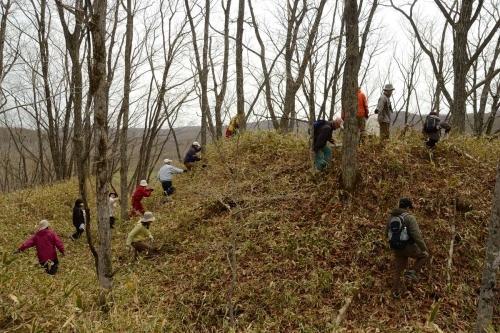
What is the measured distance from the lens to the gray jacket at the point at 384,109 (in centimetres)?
930

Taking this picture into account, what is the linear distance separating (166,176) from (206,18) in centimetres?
752

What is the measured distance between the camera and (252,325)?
20.0 ft

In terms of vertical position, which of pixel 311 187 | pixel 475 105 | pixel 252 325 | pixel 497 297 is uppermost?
pixel 475 105

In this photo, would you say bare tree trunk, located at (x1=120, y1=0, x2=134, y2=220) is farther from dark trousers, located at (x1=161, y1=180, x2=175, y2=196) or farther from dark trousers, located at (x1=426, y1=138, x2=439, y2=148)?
dark trousers, located at (x1=426, y1=138, x2=439, y2=148)

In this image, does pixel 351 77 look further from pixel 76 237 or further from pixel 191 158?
pixel 76 237

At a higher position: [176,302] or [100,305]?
[100,305]

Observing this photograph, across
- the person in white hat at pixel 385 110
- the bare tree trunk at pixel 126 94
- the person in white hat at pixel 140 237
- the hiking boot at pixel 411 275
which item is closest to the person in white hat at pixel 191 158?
the bare tree trunk at pixel 126 94

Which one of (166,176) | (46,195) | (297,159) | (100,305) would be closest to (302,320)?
(100,305)

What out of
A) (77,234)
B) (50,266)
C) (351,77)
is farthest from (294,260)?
(77,234)

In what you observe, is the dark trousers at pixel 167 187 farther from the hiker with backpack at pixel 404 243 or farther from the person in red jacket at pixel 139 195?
the hiker with backpack at pixel 404 243

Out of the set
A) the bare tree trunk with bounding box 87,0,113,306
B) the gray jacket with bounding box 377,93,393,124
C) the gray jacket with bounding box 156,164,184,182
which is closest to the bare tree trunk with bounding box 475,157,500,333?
the gray jacket with bounding box 377,93,393,124

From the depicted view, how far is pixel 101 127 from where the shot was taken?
15.2 feet

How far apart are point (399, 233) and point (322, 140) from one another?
3.25 meters

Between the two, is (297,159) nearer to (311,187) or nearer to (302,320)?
(311,187)
